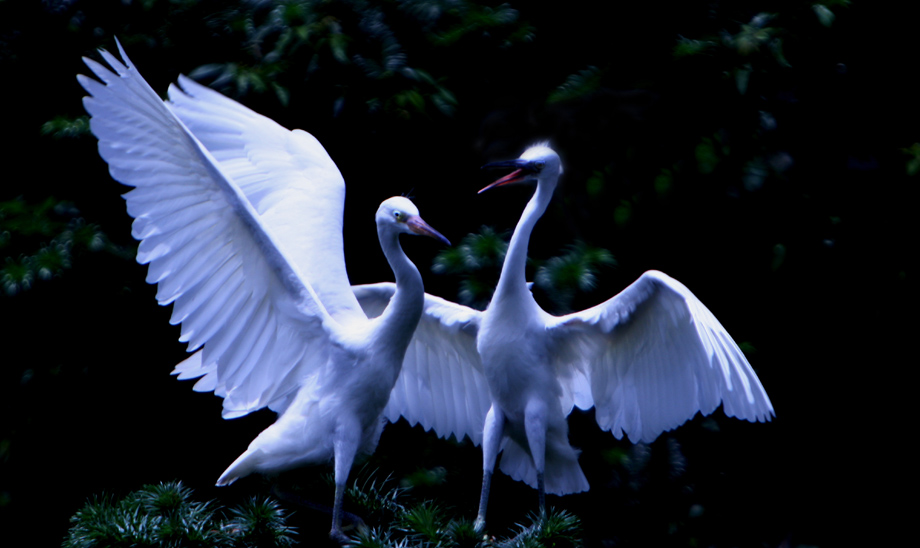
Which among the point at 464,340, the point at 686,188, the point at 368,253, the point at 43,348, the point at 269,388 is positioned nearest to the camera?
the point at 269,388

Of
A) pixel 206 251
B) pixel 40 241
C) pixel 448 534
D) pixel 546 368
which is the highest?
pixel 206 251

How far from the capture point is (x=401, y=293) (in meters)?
2.27

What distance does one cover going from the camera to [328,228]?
110 inches

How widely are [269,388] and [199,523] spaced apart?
41cm

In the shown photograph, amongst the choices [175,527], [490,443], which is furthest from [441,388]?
[175,527]

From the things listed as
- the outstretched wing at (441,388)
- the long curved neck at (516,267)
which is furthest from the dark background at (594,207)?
the long curved neck at (516,267)

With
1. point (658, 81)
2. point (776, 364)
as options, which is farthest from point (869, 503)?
point (658, 81)

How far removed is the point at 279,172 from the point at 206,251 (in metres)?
0.85

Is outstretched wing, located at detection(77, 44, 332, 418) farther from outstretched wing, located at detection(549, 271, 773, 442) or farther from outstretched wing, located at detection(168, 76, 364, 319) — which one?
outstretched wing, located at detection(549, 271, 773, 442)

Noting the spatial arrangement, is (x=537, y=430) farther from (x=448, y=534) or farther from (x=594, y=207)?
(x=594, y=207)

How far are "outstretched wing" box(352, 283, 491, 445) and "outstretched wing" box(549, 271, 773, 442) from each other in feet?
1.22

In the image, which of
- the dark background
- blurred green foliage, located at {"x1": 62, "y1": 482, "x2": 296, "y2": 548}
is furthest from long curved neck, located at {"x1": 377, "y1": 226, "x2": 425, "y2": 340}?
the dark background

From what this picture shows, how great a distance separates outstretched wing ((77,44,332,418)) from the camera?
6.61ft

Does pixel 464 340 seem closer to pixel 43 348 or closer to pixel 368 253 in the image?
pixel 368 253
